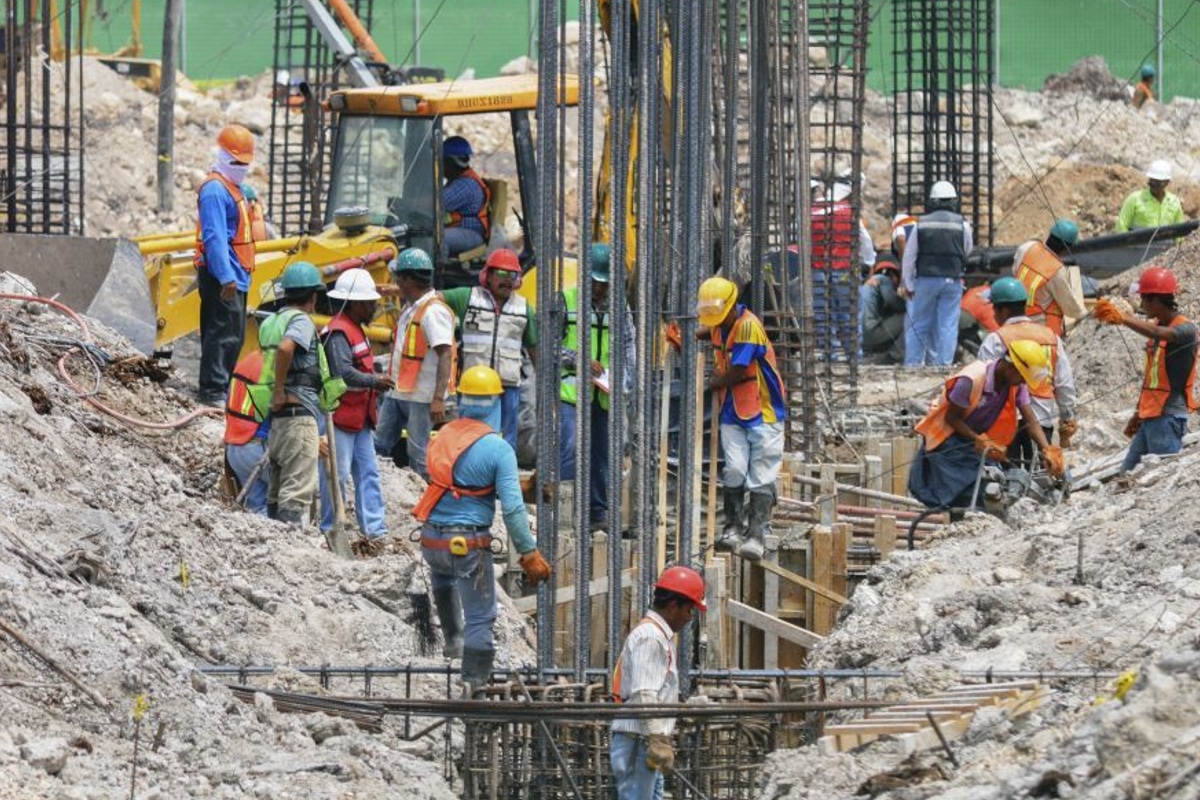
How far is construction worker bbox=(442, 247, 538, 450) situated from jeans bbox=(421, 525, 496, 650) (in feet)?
12.0

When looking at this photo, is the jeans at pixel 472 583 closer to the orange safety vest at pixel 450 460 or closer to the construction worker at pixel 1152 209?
the orange safety vest at pixel 450 460

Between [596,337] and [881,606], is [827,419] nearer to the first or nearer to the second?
[596,337]

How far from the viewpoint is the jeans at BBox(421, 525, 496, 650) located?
38.7ft

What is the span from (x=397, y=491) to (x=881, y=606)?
4.36 meters

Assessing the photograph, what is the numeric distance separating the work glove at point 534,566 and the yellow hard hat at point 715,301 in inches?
120

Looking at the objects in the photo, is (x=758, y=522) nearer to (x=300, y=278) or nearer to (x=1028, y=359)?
(x=1028, y=359)

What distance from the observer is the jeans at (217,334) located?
16.3 m

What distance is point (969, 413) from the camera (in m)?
14.6

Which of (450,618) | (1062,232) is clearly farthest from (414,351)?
(1062,232)

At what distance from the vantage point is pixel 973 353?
23984mm

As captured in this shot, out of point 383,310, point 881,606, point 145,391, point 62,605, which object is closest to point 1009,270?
point 383,310

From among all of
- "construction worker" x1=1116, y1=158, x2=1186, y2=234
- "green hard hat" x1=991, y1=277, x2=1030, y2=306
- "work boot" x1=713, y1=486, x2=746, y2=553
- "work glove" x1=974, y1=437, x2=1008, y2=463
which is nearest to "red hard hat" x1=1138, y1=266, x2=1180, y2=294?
"green hard hat" x1=991, y1=277, x2=1030, y2=306

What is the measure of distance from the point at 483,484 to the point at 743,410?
2.99 meters

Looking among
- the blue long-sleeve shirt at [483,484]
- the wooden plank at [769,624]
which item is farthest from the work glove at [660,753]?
the wooden plank at [769,624]
